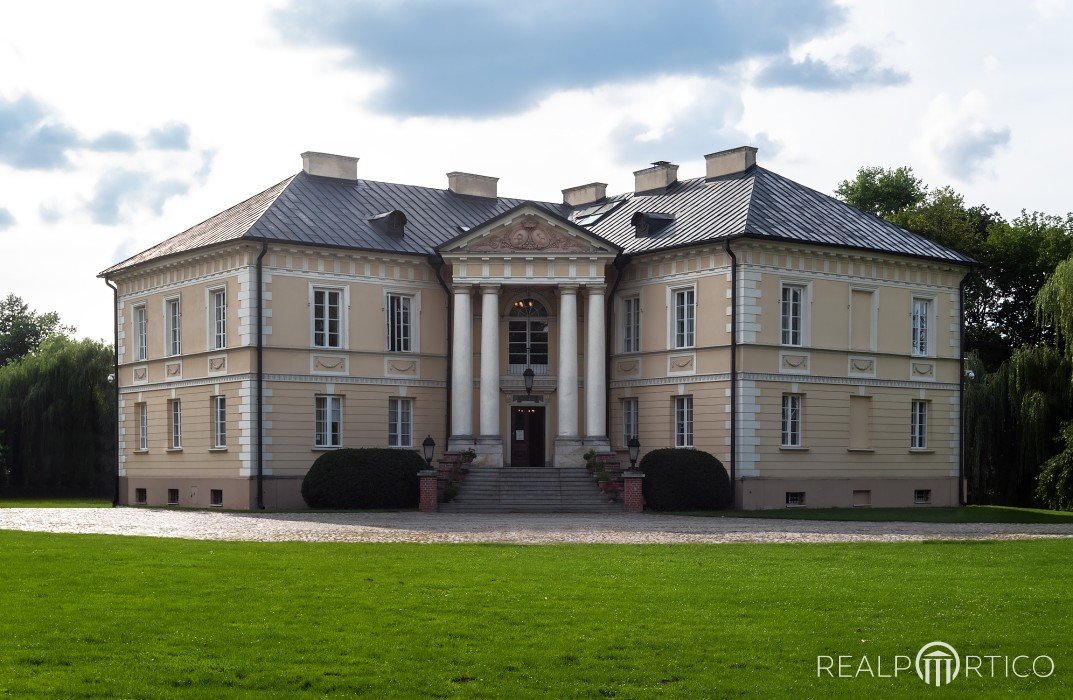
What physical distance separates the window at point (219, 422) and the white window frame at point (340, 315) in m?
3.41

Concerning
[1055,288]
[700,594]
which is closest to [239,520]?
[700,594]

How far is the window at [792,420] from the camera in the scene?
4197cm

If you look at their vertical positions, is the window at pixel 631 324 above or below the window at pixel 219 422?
above

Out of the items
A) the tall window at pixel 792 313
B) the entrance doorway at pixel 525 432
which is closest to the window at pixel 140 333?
the entrance doorway at pixel 525 432

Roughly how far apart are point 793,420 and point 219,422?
56.0ft

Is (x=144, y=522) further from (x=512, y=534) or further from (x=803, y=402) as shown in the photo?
(x=803, y=402)

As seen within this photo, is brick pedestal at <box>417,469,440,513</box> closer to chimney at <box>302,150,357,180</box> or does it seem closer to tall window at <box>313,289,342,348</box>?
tall window at <box>313,289,342,348</box>

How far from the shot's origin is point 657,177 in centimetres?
4962

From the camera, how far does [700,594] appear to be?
16.3 meters

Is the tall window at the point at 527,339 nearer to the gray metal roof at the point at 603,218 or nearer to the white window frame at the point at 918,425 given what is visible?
the gray metal roof at the point at 603,218

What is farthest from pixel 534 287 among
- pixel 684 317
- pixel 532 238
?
pixel 684 317

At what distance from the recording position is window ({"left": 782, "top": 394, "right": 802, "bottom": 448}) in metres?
42.0

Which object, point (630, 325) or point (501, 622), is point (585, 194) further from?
point (501, 622)

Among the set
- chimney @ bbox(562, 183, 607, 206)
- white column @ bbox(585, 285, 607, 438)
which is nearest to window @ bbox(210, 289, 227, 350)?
white column @ bbox(585, 285, 607, 438)
